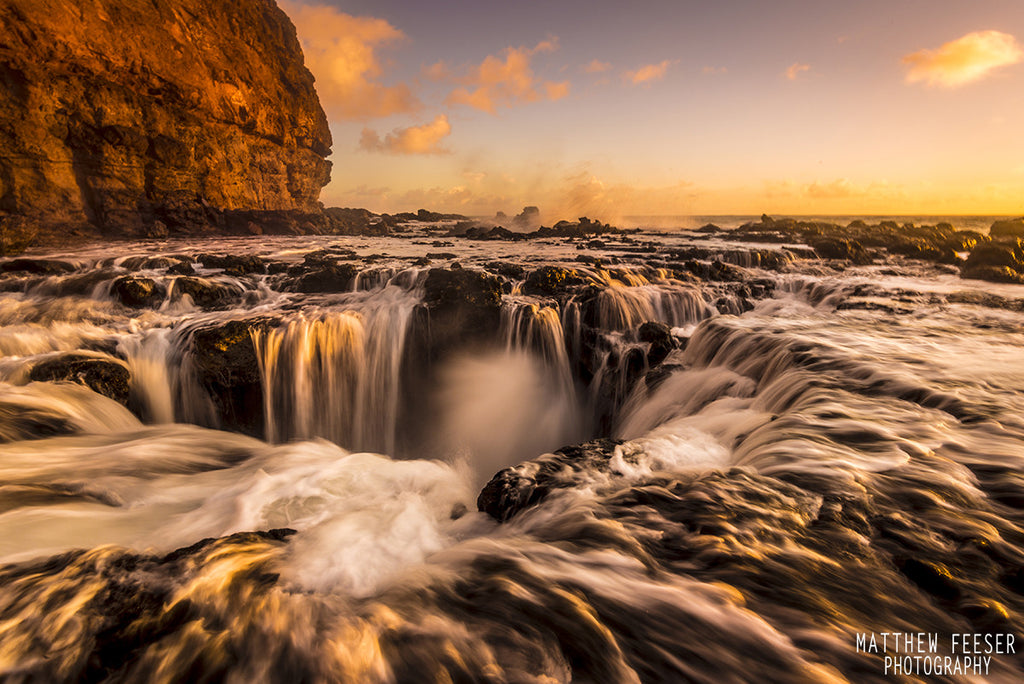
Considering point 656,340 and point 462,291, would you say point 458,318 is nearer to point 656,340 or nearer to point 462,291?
point 462,291

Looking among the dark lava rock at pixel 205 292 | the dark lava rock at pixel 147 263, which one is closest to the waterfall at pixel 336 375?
the dark lava rock at pixel 205 292

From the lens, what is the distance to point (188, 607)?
6.21ft

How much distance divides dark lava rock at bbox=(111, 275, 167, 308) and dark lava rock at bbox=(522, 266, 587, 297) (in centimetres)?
823

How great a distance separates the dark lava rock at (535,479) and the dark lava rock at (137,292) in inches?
381

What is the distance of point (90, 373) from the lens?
17.4ft

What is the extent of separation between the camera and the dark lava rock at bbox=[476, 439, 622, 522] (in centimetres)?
309

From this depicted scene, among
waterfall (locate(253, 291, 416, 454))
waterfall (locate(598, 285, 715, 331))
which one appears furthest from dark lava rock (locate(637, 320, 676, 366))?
waterfall (locate(253, 291, 416, 454))

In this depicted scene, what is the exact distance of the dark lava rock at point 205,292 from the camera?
897 centimetres

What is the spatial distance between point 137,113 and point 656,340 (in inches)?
1280

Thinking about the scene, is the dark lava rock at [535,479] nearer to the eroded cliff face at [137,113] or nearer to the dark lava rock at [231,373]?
the dark lava rock at [231,373]

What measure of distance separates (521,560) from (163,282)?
10.9m

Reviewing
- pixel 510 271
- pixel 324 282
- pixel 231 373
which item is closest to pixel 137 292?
pixel 324 282

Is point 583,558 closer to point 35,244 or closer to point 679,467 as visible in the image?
point 679,467

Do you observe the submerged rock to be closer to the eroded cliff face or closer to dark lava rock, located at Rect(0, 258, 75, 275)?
dark lava rock, located at Rect(0, 258, 75, 275)
